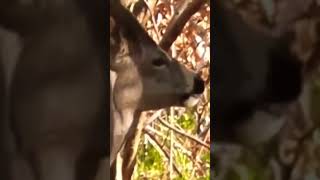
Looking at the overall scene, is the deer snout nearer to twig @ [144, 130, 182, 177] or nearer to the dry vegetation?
the dry vegetation

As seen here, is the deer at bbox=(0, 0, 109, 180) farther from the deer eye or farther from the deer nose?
the deer nose

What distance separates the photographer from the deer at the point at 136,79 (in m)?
1.85

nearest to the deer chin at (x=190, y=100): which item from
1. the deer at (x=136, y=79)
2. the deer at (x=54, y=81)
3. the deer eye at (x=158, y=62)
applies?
the deer at (x=136, y=79)

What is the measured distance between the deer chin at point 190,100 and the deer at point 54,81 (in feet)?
0.76

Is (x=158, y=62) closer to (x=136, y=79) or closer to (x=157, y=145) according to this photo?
(x=136, y=79)

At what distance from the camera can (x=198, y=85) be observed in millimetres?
1842

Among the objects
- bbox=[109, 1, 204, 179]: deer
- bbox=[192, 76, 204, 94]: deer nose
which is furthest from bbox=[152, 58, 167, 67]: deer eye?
bbox=[192, 76, 204, 94]: deer nose

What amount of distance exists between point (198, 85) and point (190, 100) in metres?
0.05

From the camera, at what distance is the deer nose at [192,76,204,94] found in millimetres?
1840

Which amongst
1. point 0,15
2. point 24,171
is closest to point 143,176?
point 24,171

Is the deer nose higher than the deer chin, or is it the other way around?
the deer nose

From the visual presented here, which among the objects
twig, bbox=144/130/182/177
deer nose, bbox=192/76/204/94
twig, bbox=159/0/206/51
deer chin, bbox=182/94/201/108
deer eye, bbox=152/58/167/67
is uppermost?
twig, bbox=159/0/206/51

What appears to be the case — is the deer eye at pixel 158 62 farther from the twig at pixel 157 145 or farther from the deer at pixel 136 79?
the twig at pixel 157 145

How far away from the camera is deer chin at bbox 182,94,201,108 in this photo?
185 cm
